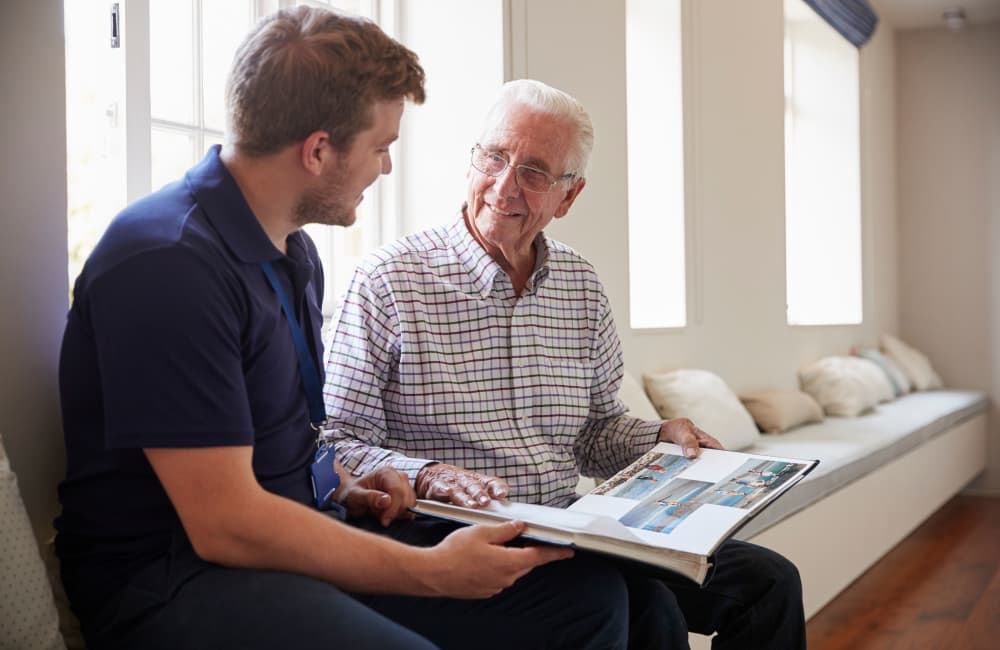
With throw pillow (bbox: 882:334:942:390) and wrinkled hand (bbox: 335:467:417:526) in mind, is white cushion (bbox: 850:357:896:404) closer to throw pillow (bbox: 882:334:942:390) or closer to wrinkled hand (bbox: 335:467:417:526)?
throw pillow (bbox: 882:334:942:390)

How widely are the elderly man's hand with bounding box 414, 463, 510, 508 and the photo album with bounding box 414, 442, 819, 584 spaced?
33mm

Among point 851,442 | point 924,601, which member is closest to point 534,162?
point 851,442

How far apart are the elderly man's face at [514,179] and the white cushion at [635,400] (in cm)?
120

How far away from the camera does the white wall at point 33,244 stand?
4.69ft

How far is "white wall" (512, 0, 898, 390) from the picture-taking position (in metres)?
3.15

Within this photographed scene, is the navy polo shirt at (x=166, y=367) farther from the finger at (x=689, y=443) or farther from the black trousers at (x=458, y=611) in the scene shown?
the finger at (x=689, y=443)

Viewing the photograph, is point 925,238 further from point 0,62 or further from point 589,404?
point 0,62

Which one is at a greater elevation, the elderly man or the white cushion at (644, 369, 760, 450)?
the elderly man

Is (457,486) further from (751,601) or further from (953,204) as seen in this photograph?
(953,204)

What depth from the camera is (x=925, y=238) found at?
6809mm

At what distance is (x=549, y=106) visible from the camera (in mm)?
1936

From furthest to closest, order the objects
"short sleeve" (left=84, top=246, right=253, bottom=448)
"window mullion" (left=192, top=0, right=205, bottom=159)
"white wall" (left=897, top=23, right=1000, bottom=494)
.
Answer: "white wall" (left=897, top=23, right=1000, bottom=494)
"window mullion" (left=192, top=0, right=205, bottom=159)
"short sleeve" (left=84, top=246, right=253, bottom=448)

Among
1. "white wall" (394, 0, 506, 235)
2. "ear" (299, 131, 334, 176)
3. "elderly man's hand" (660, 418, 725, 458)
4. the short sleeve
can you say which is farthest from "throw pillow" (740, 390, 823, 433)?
the short sleeve

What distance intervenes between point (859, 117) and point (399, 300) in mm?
5111
